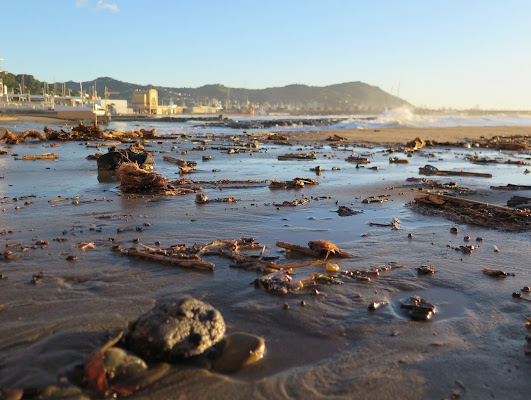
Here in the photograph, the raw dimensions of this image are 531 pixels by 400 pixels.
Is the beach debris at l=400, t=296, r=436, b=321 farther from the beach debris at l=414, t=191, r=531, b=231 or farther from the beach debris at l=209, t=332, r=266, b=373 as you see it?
the beach debris at l=414, t=191, r=531, b=231

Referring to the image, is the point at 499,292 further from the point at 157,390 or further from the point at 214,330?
the point at 157,390

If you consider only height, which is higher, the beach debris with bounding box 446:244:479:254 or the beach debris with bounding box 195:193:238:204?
the beach debris with bounding box 446:244:479:254

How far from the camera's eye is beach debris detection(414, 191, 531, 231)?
8.26 meters

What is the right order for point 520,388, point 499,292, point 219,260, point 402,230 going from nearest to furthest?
point 520,388 → point 499,292 → point 219,260 → point 402,230

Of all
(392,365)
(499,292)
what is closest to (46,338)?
(392,365)

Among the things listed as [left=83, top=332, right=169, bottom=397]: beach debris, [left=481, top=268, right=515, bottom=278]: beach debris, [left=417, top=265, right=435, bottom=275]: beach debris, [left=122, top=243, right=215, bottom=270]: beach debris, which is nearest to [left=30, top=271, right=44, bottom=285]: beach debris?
[left=122, top=243, right=215, bottom=270]: beach debris

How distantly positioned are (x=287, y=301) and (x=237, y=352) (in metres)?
1.25

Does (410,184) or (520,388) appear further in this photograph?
(410,184)

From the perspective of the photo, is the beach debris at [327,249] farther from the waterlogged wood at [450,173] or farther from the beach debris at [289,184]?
the waterlogged wood at [450,173]

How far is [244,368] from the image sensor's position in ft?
11.1

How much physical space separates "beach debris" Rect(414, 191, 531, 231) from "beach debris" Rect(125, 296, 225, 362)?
6619 millimetres

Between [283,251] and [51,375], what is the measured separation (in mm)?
3676

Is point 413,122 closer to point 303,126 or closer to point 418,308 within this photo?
point 303,126

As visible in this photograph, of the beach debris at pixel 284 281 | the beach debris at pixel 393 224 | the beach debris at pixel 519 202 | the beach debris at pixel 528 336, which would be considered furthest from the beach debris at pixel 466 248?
the beach debris at pixel 519 202
